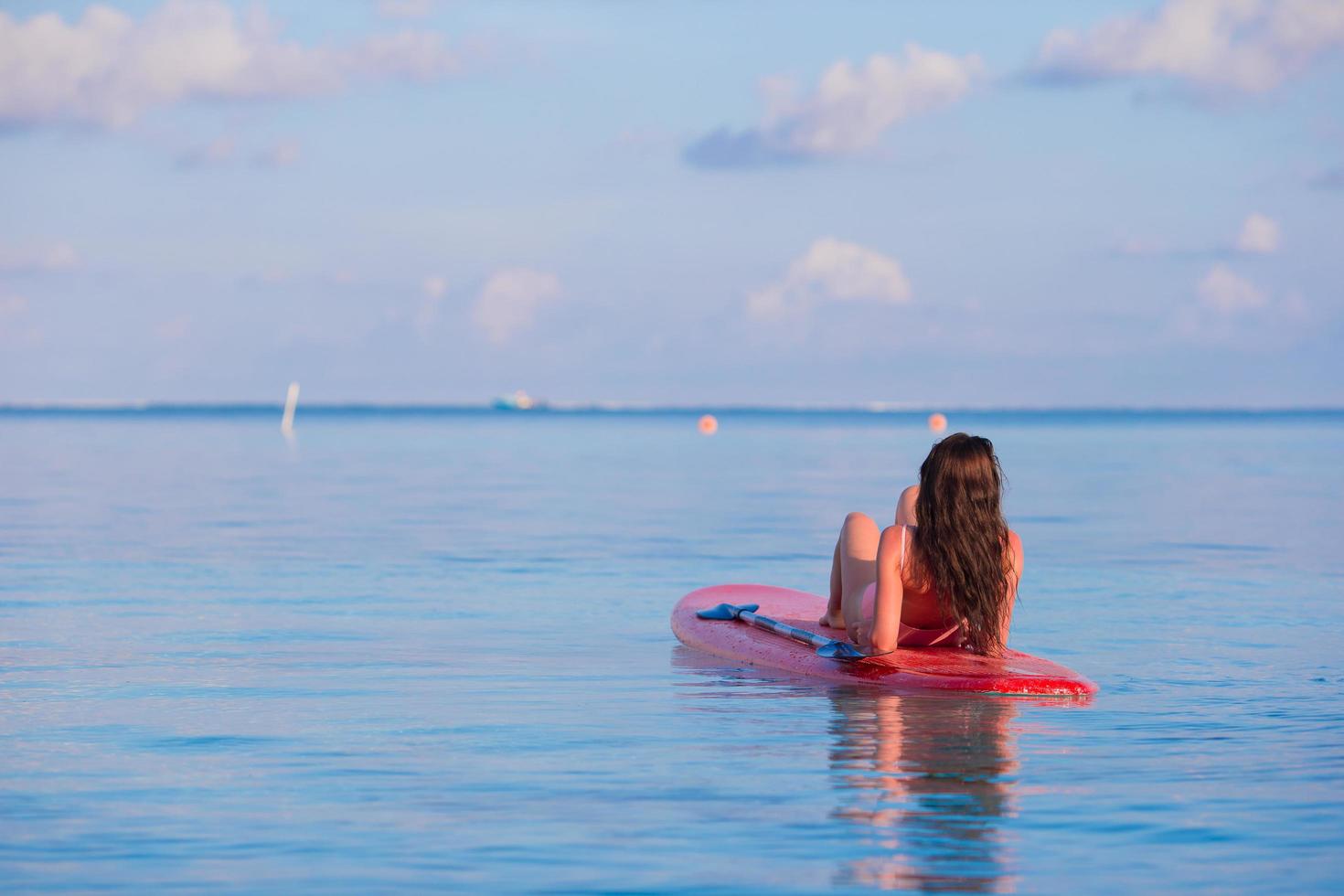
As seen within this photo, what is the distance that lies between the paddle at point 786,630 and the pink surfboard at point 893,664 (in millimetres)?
37

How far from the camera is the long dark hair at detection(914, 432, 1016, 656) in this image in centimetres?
721

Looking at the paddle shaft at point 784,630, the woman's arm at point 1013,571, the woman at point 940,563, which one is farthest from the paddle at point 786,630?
the woman's arm at point 1013,571

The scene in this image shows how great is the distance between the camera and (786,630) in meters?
8.75

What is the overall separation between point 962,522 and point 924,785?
1.75 metres

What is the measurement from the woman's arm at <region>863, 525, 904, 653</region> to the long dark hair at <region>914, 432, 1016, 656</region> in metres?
0.13

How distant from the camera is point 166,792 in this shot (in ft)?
18.7

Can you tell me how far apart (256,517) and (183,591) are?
7.50 m

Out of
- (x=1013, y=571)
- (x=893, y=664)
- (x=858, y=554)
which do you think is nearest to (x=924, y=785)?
(x=893, y=664)

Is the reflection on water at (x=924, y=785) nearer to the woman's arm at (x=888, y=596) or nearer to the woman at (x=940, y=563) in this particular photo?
the woman's arm at (x=888, y=596)

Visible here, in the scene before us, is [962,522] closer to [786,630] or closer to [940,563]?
[940,563]

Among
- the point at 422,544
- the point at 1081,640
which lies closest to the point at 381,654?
the point at 1081,640

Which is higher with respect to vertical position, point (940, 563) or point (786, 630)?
point (940, 563)

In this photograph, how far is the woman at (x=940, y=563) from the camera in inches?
285

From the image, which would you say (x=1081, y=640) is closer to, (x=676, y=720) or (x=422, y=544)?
(x=676, y=720)
